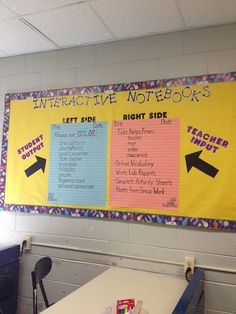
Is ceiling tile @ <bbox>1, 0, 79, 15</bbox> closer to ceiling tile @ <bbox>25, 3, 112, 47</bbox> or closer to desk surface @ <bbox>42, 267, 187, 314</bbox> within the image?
ceiling tile @ <bbox>25, 3, 112, 47</bbox>

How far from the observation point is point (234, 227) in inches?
82.9

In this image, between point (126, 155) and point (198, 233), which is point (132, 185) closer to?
point (126, 155)

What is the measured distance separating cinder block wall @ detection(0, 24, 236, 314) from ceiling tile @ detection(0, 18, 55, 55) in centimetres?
11

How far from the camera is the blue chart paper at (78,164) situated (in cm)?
252

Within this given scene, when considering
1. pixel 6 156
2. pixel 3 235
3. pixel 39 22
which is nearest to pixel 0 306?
pixel 3 235

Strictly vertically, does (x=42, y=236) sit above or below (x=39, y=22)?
below

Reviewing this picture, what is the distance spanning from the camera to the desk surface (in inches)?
64.4

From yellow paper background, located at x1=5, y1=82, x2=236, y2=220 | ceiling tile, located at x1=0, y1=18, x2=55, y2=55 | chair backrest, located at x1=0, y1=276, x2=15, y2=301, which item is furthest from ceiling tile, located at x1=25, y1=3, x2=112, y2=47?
chair backrest, located at x1=0, y1=276, x2=15, y2=301

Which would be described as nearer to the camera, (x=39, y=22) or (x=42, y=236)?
(x=39, y=22)

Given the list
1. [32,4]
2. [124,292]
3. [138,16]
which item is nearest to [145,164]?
[124,292]

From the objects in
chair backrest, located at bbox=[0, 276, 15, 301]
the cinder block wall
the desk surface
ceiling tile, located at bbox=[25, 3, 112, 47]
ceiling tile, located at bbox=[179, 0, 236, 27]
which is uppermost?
ceiling tile, located at bbox=[25, 3, 112, 47]

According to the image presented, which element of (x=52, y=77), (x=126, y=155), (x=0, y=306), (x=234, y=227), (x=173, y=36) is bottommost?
(x=0, y=306)

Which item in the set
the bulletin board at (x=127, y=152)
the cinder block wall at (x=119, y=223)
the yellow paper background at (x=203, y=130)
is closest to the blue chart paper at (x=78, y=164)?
the bulletin board at (x=127, y=152)

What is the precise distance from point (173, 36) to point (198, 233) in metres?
1.53
